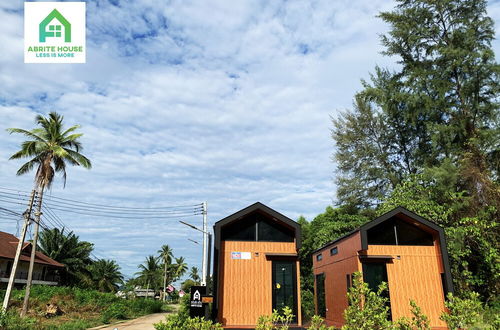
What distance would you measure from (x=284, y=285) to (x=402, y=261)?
4639 mm

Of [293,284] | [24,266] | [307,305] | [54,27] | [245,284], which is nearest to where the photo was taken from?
[245,284]

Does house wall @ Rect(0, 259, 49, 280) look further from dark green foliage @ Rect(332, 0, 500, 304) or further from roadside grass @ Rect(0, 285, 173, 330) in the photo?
dark green foliage @ Rect(332, 0, 500, 304)

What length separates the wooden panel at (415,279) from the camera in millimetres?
13227

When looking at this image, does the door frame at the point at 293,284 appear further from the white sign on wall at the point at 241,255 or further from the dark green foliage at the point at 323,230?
the dark green foliage at the point at 323,230

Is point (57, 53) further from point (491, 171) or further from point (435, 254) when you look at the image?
point (491, 171)

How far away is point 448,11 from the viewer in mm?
20859

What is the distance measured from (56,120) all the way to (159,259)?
49.9m

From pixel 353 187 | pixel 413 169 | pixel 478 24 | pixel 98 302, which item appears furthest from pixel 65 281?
pixel 478 24

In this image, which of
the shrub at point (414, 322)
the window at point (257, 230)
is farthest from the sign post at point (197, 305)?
the shrub at point (414, 322)

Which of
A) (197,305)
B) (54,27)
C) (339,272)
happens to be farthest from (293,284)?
(54,27)

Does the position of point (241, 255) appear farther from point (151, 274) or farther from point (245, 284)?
point (151, 274)

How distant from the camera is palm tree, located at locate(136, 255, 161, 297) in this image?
64812 mm

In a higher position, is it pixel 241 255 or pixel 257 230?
pixel 257 230

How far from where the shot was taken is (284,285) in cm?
1358
